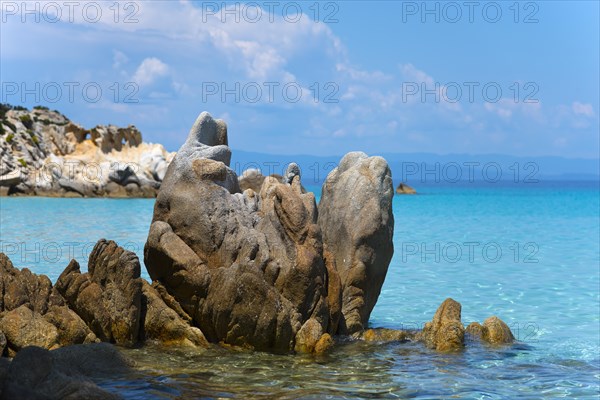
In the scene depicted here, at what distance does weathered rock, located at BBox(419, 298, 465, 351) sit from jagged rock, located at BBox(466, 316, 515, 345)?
67cm

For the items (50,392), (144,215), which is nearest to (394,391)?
(50,392)

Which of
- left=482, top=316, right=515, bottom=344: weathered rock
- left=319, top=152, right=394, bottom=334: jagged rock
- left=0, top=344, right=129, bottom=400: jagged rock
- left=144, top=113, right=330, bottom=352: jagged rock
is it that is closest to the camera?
left=0, top=344, right=129, bottom=400: jagged rock

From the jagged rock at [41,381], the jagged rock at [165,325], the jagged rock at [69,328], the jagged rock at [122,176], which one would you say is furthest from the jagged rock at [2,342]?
the jagged rock at [122,176]

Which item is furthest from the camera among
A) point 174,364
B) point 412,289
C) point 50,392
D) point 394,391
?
point 412,289

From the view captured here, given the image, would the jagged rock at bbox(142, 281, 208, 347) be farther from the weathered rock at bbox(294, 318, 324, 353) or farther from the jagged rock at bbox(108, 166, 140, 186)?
the jagged rock at bbox(108, 166, 140, 186)

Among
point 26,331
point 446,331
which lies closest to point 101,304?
point 26,331

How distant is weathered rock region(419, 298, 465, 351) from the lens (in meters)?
13.7

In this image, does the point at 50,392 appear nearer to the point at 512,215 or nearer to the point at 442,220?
the point at 442,220

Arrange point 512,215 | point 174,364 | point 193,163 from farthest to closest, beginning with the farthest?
point 512,215 → point 193,163 → point 174,364

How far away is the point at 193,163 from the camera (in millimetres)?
14430

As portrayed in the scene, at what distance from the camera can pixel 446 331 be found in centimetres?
1382

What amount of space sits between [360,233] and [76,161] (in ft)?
195

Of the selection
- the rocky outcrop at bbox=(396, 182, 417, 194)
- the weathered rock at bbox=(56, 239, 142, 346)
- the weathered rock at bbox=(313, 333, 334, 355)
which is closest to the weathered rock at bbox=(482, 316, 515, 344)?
the weathered rock at bbox=(313, 333, 334, 355)

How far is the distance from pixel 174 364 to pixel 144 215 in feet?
123
